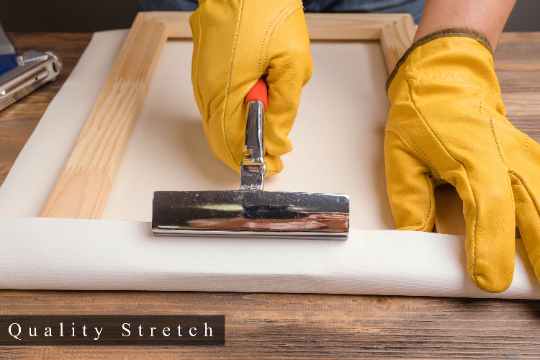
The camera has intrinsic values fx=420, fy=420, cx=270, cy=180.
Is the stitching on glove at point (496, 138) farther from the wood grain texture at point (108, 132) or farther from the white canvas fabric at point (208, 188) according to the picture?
the wood grain texture at point (108, 132)

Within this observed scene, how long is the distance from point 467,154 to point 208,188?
0.38m

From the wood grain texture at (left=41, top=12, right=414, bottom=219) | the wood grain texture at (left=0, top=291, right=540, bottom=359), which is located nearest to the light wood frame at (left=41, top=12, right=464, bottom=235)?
the wood grain texture at (left=41, top=12, right=414, bottom=219)

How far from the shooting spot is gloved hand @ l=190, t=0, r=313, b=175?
593mm

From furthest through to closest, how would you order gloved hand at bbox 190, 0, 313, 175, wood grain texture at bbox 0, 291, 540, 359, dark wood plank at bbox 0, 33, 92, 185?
dark wood plank at bbox 0, 33, 92, 185
gloved hand at bbox 190, 0, 313, 175
wood grain texture at bbox 0, 291, 540, 359

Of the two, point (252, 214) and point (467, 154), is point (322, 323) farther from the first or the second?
point (467, 154)

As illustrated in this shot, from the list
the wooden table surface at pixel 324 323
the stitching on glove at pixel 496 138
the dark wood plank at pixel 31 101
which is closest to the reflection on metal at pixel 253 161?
the wooden table surface at pixel 324 323

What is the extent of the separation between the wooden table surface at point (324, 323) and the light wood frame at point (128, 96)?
125 mm

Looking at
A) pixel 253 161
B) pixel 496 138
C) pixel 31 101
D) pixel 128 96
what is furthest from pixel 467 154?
pixel 31 101

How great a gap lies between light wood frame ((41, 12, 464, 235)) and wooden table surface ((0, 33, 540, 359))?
0.12m

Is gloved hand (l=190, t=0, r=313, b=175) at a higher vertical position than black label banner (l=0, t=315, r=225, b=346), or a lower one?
higher

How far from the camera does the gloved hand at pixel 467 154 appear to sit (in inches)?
20.4

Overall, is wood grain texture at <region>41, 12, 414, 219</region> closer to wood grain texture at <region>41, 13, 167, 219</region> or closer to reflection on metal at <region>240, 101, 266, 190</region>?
wood grain texture at <region>41, 13, 167, 219</region>

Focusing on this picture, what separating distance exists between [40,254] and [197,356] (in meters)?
0.24

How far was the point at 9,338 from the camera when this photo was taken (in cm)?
49
